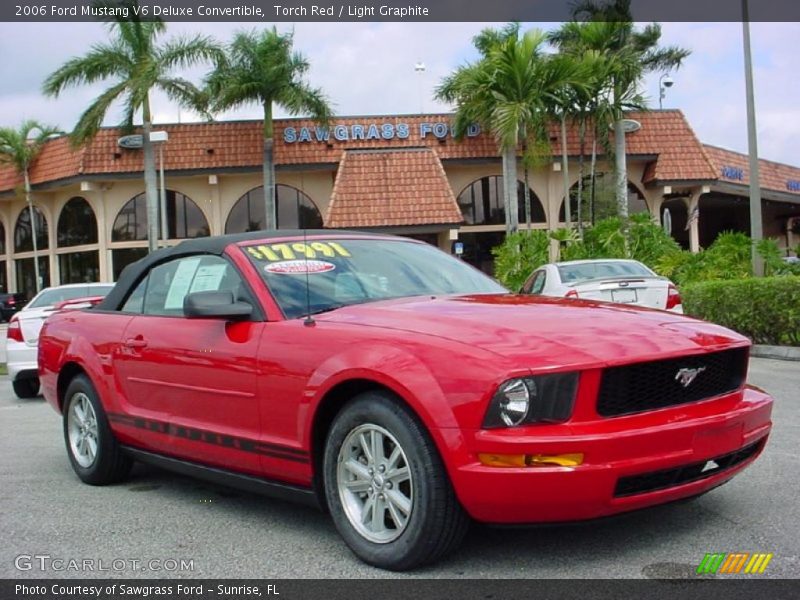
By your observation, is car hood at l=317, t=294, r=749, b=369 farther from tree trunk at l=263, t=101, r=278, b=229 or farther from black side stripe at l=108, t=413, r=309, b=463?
tree trunk at l=263, t=101, r=278, b=229

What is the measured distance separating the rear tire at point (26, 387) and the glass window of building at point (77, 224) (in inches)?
879

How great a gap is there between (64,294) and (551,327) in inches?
408

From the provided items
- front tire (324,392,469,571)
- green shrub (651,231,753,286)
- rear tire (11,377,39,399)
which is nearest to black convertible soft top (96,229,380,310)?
front tire (324,392,469,571)

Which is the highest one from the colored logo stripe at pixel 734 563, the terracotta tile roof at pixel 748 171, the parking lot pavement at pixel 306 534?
the terracotta tile roof at pixel 748 171

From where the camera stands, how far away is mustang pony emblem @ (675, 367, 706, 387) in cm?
367

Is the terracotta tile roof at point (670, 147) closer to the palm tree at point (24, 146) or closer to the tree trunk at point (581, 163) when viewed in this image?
the tree trunk at point (581, 163)

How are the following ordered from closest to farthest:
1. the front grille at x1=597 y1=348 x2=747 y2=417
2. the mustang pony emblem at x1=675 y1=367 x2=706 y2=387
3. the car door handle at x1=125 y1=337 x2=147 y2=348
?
the front grille at x1=597 y1=348 x2=747 y2=417 < the mustang pony emblem at x1=675 y1=367 x2=706 y2=387 < the car door handle at x1=125 y1=337 x2=147 y2=348

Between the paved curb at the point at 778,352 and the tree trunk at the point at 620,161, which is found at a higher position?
the tree trunk at the point at 620,161

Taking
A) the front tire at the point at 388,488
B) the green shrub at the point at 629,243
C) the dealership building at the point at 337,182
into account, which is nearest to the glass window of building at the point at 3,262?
the dealership building at the point at 337,182

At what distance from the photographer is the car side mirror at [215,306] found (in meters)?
4.40

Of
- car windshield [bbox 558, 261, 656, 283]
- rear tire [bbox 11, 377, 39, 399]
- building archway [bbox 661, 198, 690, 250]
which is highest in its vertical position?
building archway [bbox 661, 198, 690, 250]

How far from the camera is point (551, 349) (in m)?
3.51

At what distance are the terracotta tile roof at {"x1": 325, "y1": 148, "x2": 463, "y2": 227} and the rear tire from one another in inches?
620

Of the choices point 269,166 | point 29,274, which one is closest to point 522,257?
point 269,166
